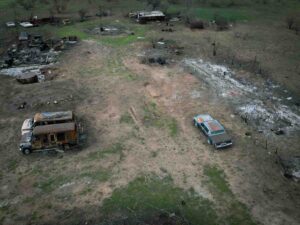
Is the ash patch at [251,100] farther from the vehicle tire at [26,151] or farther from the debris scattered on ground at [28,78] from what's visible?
the vehicle tire at [26,151]

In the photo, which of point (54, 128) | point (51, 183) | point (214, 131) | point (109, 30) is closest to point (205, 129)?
point (214, 131)

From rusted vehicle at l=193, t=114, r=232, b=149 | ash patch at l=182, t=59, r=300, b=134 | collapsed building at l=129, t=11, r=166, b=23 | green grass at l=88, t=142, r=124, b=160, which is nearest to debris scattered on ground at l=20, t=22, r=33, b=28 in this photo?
collapsed building at l=129, t=11, r=166, b=23

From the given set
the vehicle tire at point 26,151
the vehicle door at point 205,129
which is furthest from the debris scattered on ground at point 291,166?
the vehicle tire at point 26,151

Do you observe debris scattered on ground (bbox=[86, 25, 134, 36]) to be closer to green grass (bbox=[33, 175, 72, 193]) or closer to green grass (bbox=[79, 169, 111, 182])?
green grass (bbox=[79, 169, 111, 182])

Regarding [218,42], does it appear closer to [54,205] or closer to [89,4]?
[89,4]

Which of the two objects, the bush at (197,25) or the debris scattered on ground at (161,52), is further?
the bush at (197,25)

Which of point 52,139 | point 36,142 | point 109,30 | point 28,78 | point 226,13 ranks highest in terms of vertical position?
point 226,13

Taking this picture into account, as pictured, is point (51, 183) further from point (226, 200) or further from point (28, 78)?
point (28, 78)
